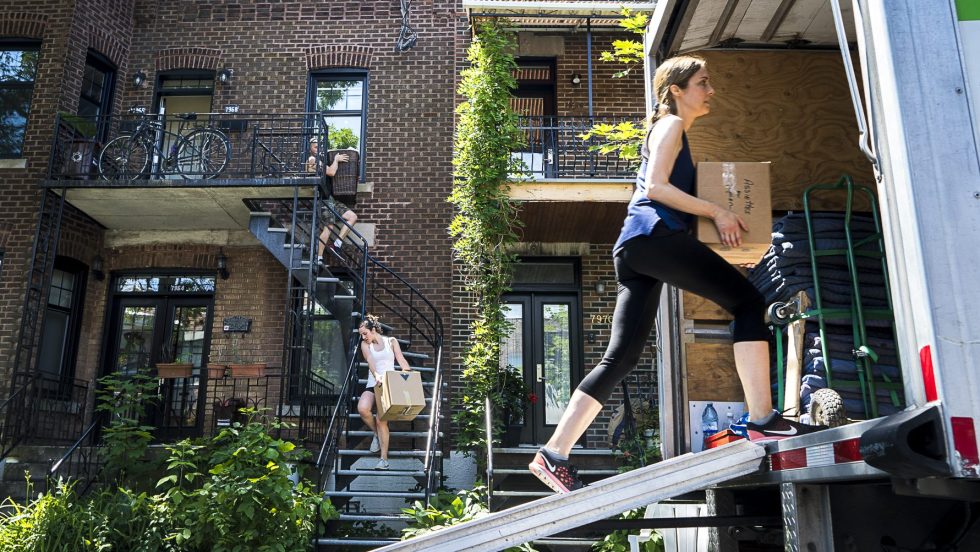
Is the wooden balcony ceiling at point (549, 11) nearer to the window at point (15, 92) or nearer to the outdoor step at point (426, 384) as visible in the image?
the outdoor step at point (426, 384)

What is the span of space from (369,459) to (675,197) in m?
8.57

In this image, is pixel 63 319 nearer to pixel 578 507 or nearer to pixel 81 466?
pixel 81 466

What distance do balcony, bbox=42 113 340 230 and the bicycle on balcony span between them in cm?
1

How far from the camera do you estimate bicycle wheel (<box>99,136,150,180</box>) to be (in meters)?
11.6

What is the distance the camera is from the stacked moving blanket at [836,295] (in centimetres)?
388

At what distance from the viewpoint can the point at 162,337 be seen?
12.8m

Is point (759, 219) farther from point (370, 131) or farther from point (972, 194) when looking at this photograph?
point (370, 131)

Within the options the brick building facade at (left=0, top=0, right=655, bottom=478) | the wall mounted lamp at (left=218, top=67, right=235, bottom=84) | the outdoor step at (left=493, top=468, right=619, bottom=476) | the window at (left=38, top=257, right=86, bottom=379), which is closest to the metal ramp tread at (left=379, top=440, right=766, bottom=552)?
the outdoor step at (left=493, top=468, right=619, bottom=476)

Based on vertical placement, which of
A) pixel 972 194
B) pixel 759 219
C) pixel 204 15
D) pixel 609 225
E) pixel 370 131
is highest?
pixel 204 15

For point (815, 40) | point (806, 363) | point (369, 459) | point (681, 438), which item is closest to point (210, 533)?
point (369, 459)

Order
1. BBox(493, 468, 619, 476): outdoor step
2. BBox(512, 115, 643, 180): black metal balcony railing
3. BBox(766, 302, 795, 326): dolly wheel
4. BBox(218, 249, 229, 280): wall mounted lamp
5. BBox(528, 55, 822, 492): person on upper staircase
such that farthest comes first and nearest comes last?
BBox(218, 249, 229, 280): wall mounted lamp < BBox(512, 115, 643, 180): black metal balcony railing < BBox(493, 468, 619, 476): outdoor step < BBox(766, 302, 795, 326): dolly wheel < BBox(528, 55, 822, 492): person on upper staircase

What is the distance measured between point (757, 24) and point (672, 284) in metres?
2.30

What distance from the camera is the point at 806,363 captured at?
4.00 metres

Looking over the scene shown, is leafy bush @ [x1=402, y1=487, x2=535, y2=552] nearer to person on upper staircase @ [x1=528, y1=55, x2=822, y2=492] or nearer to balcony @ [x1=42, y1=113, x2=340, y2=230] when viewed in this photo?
person on upper staircase @ [x1=528, y1=55, x2=822, y2=492]
